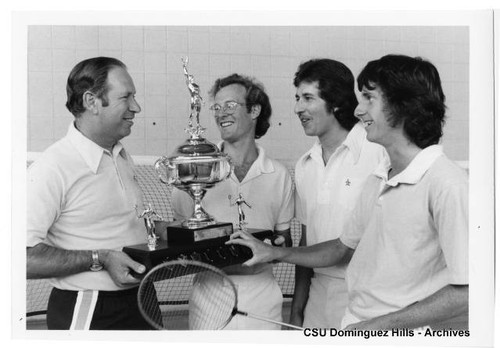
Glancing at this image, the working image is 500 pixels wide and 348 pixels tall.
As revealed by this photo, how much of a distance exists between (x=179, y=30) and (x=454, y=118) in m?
0.83

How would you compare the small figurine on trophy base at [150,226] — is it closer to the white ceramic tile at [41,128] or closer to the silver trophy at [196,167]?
the silver trophy at [196,167]

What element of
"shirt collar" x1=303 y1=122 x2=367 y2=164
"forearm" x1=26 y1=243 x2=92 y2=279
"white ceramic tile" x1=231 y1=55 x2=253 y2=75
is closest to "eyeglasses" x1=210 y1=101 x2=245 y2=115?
→ "white ceramic tile" x1=231 y1=55 x2=253 y2=75

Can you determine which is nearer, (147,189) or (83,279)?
(83,279)

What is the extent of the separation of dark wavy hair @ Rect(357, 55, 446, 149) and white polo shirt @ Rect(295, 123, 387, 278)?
12cm

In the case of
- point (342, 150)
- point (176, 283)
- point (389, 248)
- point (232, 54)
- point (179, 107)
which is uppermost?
point (232, 54)

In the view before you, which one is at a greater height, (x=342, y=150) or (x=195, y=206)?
(x=342, y=150)

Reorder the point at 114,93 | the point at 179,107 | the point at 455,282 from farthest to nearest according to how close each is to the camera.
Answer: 1. the point at 179,107
2. the point at 114,93
3. the point at 455,282

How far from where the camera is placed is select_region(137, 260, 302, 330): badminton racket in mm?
1642

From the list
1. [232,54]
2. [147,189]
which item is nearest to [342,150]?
[232,54]

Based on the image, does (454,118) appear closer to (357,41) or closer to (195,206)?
(357,41)

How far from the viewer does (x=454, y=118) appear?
1.70 m

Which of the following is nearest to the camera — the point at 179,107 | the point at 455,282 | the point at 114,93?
the point at 455,282

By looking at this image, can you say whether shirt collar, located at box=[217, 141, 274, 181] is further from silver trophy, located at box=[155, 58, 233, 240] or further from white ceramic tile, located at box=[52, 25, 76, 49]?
white ceramic tile, located at box=[52, 25, 76, 49]
